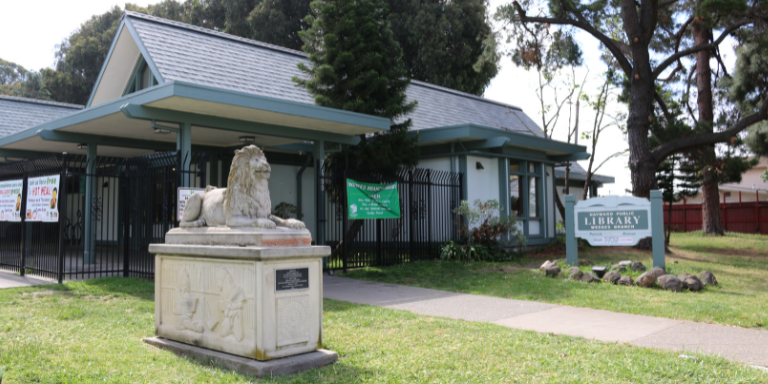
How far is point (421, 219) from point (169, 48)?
749 cm

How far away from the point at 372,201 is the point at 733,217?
26368mm

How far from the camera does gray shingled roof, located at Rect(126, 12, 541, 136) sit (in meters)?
13.2

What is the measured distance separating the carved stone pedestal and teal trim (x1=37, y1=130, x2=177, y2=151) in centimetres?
863

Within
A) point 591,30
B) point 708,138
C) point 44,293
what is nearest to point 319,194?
point 44,293

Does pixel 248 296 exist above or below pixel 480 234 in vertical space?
below

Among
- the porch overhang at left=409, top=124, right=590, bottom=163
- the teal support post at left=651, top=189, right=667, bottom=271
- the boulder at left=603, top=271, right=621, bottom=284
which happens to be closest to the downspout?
the porch overhang at left=409, top=124, right=590, bottom=163

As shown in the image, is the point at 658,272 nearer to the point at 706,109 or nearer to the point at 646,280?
the point at 646,280

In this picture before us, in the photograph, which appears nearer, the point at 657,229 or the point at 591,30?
the point at 657,229

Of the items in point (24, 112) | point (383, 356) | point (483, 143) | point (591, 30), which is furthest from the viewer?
point (24, 112)

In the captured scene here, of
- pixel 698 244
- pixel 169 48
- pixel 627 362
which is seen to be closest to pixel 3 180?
pixel 169 48

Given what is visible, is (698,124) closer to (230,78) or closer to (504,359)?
(230,78)

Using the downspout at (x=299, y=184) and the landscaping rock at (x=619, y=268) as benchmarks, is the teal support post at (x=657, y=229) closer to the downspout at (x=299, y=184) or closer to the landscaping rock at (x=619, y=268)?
the landscaping rock at (x=619, y=268)

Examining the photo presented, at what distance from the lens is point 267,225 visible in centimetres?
536

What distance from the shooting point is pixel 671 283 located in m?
9.62
